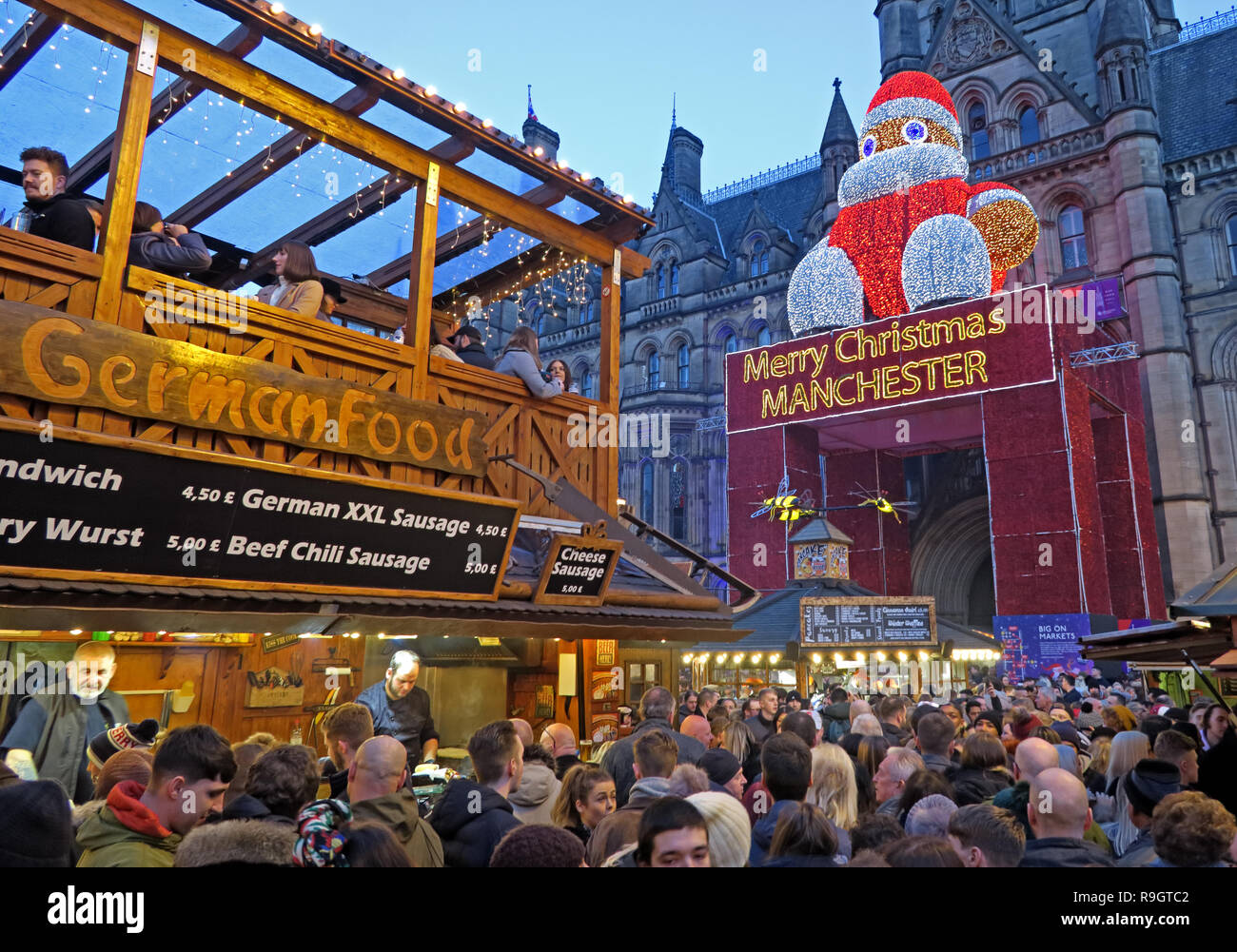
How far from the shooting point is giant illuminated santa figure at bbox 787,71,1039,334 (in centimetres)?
2391

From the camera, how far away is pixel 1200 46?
1291 inches

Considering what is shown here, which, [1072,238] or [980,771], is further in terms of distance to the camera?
[1072,238]

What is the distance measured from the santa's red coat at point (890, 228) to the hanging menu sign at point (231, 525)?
2254cm

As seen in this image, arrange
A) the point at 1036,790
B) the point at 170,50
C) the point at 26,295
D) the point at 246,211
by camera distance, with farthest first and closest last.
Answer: the point at 246,211, the point at 170,50, the point at 26,295, the point at 1036,790

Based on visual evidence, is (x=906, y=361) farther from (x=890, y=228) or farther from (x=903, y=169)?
(x=903, y=169)

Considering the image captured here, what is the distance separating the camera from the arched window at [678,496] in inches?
1655

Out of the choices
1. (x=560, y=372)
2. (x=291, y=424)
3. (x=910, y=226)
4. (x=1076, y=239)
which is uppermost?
(x=1076, y=239)

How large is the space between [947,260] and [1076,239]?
1017cm

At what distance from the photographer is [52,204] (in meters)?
5.79

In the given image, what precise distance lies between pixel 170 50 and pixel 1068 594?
23.6 m

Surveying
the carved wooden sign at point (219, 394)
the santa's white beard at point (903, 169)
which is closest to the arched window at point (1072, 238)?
the santa's white beard at point (903, 169)

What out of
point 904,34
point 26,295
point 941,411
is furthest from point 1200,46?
point 26,295

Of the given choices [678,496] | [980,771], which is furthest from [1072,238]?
[980,771]

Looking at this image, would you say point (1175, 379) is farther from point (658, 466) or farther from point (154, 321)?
point (154, 321)
